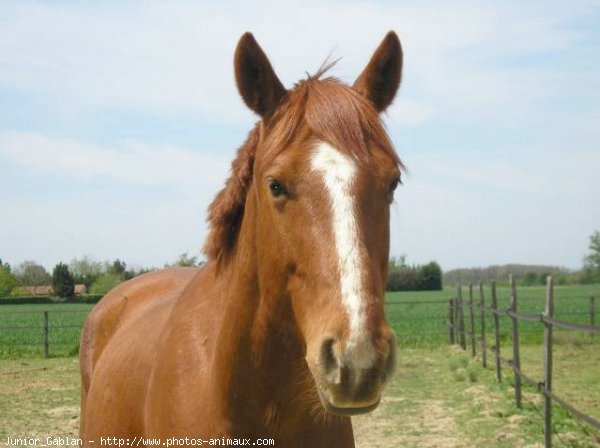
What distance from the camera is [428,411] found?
9.80 metres

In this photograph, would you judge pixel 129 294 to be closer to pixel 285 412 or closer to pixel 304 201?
pixel 285 412

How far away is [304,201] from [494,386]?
997 centimetres

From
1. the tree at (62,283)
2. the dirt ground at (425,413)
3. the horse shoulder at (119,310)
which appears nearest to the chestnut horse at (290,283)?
the horse shoulder at (119,310)

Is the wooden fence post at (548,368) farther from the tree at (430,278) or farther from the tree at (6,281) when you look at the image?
the tree at (430,278)

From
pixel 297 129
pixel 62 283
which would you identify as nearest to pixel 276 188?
pixel 297 129

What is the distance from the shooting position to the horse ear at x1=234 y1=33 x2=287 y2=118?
100.0 inches

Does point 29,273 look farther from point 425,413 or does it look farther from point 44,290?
point 425,413

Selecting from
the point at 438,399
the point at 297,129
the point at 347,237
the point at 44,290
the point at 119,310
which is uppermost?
the point at 297,129

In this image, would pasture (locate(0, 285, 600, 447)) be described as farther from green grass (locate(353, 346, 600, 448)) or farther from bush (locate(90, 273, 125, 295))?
bush (locate(90, 273, 125, 295))

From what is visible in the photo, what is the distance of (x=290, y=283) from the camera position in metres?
2.27

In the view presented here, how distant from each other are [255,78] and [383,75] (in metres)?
0.52

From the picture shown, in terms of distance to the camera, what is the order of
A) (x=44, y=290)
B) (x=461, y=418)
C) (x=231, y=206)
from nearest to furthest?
(x=231, y=206)
(x=461, y=418)
(x=44, y=290)

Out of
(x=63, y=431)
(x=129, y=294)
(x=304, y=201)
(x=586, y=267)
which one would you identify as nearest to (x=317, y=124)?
(x=304, y=201)

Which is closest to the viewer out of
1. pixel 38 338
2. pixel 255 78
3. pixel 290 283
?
pixel 290 283
